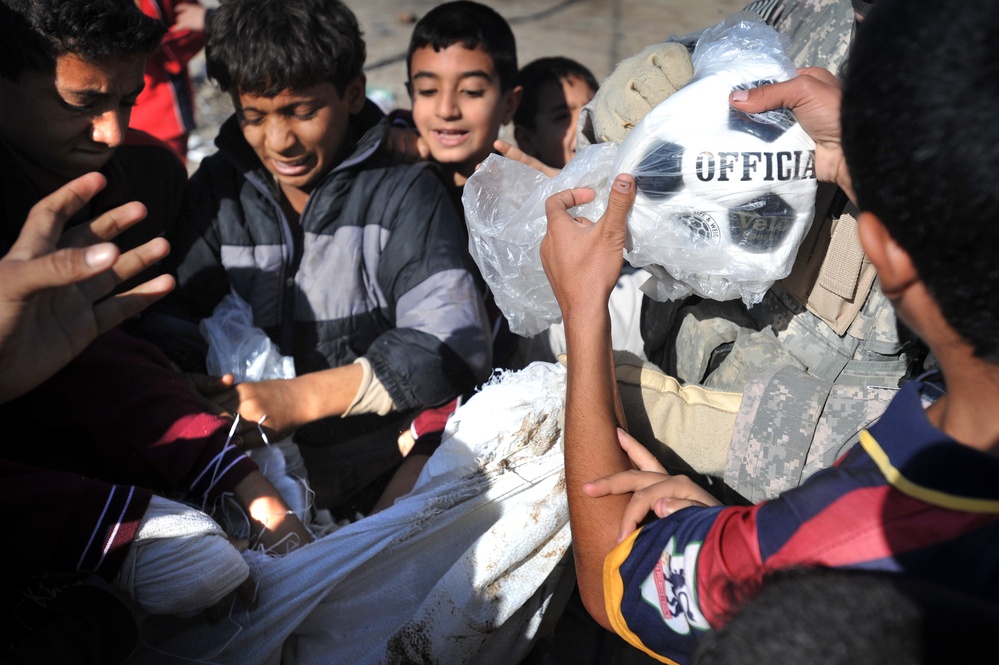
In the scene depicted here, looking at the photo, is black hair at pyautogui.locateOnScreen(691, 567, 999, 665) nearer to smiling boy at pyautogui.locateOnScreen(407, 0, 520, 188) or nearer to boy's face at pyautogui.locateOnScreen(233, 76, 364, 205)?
boy's face at pyautogui.locateOnScreen(233, 76, 364, 205)

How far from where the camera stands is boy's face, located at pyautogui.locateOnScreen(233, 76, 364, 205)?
2.22 m

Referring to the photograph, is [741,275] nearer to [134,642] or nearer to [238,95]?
[134,642]

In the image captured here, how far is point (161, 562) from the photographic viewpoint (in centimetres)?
142

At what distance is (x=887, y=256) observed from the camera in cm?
93

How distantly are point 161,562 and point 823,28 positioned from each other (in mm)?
1776

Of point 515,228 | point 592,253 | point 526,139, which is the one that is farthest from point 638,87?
point 526,139

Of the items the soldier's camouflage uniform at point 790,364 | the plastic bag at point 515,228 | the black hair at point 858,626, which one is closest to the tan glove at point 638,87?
the soldier's camouflage uniform at point 790,364

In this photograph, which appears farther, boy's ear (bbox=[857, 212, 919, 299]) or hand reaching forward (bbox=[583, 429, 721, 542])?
hand reaching forward (bbox=[583, 429, 721, 542])

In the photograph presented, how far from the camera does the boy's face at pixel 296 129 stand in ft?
7.29

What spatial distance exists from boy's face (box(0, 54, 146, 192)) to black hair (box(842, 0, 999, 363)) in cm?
175

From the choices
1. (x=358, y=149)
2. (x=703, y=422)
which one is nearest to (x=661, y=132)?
(x=703, y=422)

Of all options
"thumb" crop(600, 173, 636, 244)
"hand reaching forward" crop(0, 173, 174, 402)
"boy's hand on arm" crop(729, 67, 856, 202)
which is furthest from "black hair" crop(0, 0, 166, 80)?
"boy's hand on arm" crop(729, 67, 856, 202)

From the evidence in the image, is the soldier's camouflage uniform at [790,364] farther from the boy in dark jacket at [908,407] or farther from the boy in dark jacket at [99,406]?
the boy in dark jacket at [99,406]

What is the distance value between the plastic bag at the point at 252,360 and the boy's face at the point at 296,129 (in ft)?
1.33
